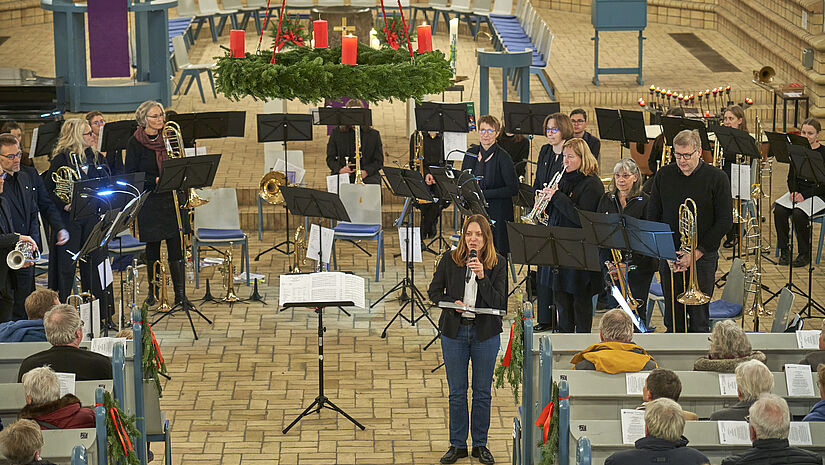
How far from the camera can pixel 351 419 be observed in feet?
25.4

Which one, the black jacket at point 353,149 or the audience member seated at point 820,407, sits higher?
the black jacket at point 353,149

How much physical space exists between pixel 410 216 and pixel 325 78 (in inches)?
51.1

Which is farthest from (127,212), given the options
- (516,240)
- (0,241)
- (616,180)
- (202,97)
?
(202,97)

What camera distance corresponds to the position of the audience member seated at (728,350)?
6141 mm

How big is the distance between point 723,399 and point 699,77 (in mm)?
11011

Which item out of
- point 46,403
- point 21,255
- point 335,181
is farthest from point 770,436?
point 335,181

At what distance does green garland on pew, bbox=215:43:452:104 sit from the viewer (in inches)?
380

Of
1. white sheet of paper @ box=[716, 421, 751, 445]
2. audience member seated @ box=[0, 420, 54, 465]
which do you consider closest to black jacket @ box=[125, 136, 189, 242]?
audience member seated @ box=[0, 420, 54, 465]

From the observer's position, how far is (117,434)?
549 cm

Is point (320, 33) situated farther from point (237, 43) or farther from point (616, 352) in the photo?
point (616, 352)

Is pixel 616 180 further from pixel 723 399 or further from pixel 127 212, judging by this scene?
pixel 127 212

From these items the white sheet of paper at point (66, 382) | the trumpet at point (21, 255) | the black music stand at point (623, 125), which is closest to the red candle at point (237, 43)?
the trumpet at point (21, 255)

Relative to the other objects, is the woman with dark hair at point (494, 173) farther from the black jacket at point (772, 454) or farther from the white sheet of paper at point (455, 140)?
the black jacket at point (772, 454)

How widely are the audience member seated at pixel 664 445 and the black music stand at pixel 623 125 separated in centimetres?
568
